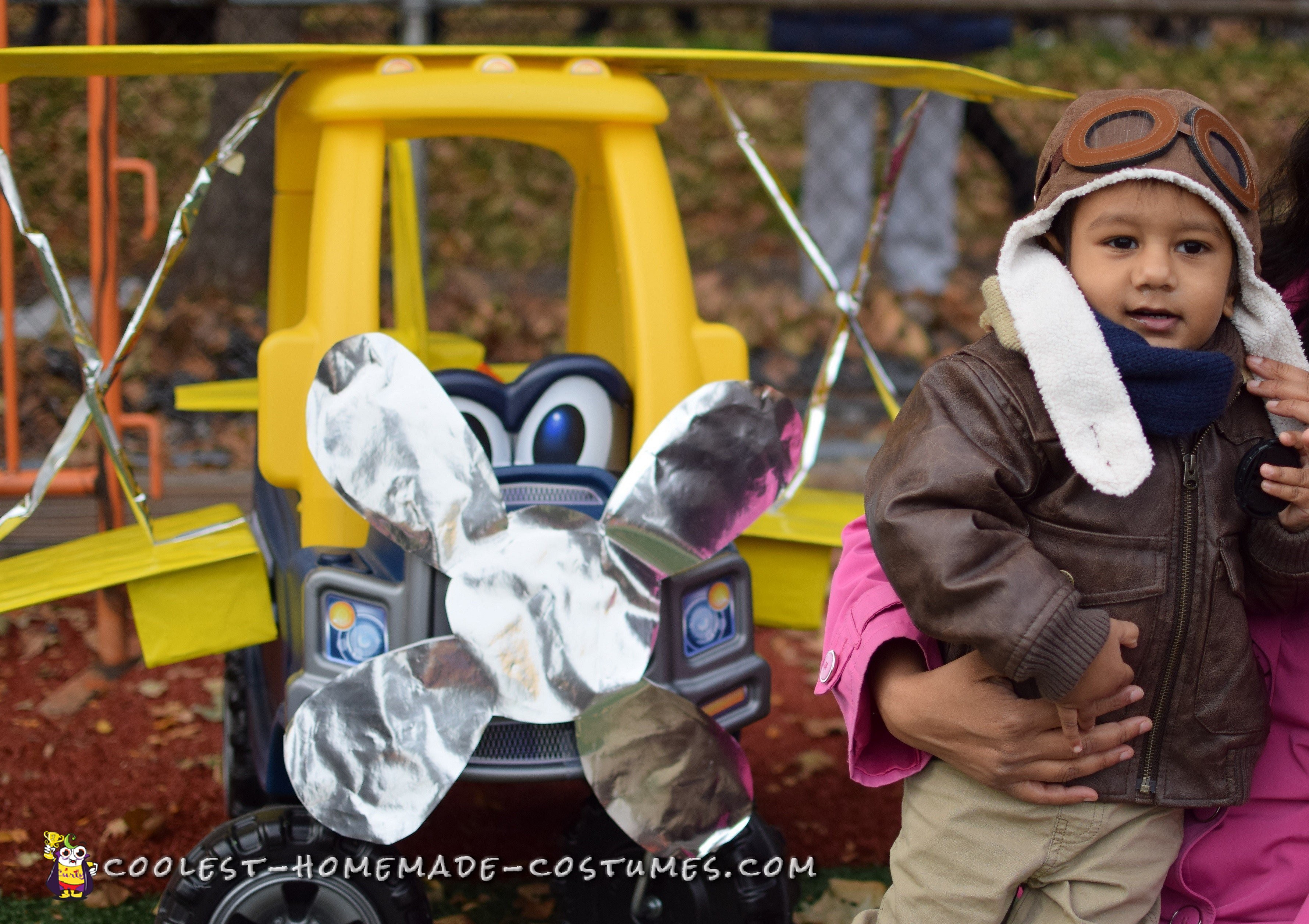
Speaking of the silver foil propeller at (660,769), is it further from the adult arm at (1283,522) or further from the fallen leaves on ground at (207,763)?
the fallen leaves on ground at (207,763)

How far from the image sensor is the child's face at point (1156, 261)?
1399 millimetres

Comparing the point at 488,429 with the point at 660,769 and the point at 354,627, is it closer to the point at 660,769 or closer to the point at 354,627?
the point at 354,627

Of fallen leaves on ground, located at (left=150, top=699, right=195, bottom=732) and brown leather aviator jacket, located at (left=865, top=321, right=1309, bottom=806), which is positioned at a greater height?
brown leather aviator jacket, located at (left=865, top=321, right=1309, bottom=806)

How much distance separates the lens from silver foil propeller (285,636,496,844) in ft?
6.36

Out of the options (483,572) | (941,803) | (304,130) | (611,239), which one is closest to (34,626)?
(304,130)

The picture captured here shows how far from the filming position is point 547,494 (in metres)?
2.20

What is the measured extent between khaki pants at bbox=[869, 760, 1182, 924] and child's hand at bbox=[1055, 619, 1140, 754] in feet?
0.41

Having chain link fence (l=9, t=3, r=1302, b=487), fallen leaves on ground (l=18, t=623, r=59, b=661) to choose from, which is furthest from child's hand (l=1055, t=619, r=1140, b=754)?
chain link fence (l=9, t=3, r=1302, b=487)

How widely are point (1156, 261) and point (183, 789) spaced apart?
2.65 metres

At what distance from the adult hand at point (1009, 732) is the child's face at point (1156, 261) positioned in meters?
0.41

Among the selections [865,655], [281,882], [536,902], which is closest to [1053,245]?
[865,655]

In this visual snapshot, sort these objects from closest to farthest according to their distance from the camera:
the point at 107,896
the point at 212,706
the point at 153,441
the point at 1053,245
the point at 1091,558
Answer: the point at 1091,558, the point at 1053,245, the point at 107,896, the point at 212,706, the point at 153,441

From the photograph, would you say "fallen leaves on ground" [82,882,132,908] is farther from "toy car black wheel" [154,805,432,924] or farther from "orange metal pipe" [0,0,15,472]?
"orange metal pipe" [0,0,15,472]

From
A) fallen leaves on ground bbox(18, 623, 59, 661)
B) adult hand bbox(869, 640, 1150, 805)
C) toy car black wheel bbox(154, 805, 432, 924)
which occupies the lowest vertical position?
fallen leaves on ground bbox(18, 623, 59, 661)
